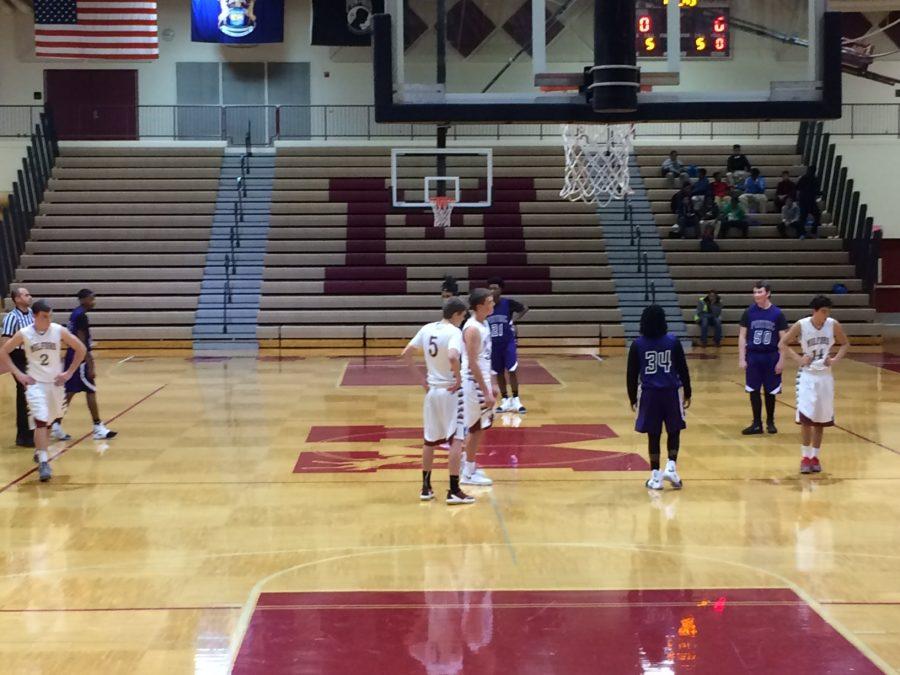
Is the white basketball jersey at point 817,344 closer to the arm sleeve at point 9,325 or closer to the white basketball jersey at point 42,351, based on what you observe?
the white basketball jersey at point 42,351

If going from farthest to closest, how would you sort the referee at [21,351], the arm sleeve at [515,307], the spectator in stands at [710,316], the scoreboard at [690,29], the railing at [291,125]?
the railing at [291,125] < the spectator in stands at [710,316] < the arm sleeve at [515,307] < the referee at [21,351] < the scoreboard at [690,29]

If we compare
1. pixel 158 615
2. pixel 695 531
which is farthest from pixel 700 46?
pixel 158 615

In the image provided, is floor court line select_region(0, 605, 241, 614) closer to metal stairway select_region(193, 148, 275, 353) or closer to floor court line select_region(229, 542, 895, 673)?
floor court line select_region(229, 542, 895, 673)

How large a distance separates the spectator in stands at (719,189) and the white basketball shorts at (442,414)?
779 inches

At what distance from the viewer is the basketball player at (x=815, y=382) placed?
10.9 meters

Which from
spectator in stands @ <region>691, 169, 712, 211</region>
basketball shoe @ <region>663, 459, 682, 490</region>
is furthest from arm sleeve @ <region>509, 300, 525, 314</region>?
spectator in stands @ <region>691, 169, 712, 211</region>

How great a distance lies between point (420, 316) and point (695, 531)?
1737 centimetres

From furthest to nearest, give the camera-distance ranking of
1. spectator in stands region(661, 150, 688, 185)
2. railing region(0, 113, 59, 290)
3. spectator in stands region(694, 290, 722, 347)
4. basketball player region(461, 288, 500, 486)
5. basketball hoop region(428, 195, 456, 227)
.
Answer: spectator in stands region(661, 150, 688, 185) → railing region(0, 113, 59, 290) → spectator in stands region(694, 290, 722, 347) → basketball hoop region(428, 195, 456, 227) → basketball player region(461, 288, 500, 486)

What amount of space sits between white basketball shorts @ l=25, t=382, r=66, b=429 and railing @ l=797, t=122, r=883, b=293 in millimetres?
20342

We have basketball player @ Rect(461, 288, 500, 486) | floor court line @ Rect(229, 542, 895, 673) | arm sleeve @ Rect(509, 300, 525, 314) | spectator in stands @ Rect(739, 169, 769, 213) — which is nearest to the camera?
floor court line @ Rect(229, 542, 895, 673)

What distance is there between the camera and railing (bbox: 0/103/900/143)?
30.9 metres

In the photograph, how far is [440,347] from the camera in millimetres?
9523

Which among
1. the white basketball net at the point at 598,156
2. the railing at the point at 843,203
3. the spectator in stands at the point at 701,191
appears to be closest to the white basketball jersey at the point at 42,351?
the white basketball net at the point at 598,156

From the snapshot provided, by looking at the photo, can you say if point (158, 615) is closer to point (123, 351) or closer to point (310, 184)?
point (123, 351)
